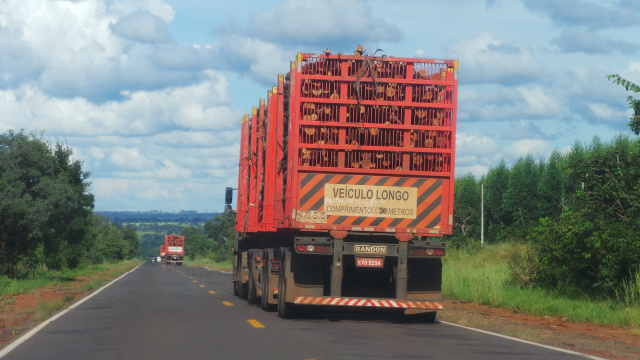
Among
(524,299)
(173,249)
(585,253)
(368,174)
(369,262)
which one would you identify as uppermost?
(368,174)

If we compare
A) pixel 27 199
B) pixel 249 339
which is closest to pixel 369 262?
pixel 249 339

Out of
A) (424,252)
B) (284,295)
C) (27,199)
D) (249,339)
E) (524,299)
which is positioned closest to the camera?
(249,339)

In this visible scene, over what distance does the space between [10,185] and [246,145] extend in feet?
47.3

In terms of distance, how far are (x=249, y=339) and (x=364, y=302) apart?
323 centimetres

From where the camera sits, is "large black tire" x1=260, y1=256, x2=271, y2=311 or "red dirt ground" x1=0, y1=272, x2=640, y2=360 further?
"large black tire" x1=260, y1=256, x2=271, y2=311

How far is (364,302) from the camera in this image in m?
15.2

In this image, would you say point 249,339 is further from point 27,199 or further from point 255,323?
point 27,199

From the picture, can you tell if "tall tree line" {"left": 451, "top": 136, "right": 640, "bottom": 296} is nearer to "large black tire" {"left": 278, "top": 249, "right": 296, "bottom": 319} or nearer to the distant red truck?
"large black tire" {"left": 278, "top": 249, "right": 296, "bottom": 319}

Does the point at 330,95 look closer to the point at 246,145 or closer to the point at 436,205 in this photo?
the point at 436,205

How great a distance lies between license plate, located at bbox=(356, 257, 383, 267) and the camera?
50.1 feet

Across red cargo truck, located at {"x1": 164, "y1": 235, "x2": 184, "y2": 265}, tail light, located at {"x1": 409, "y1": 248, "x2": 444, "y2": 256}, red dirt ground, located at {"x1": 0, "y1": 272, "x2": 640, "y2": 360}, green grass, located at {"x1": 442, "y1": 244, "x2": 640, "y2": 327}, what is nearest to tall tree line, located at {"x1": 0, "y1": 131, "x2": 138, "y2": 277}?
red dirt ground, located at {"x1": 0, "y1": 272, "x2": 640, "y2": 360}

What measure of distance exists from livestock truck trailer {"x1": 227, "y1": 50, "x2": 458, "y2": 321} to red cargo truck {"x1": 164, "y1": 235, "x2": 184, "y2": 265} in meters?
85.9

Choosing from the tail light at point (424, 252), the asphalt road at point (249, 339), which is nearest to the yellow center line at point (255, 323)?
the asphalt road at point (249, 339)

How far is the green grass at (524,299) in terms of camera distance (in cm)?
1673
